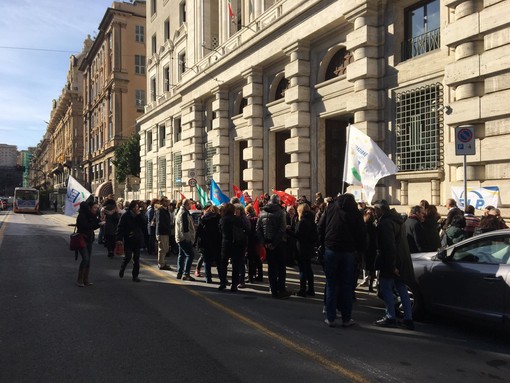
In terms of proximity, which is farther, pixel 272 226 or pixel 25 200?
pixel 25 200

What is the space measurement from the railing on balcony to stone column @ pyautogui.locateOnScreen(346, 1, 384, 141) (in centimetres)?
83

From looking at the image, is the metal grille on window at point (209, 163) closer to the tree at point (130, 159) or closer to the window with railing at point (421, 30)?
the window with railing at point (421, 30)

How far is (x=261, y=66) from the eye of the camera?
19.8 meters

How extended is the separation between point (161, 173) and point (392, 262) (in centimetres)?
2767

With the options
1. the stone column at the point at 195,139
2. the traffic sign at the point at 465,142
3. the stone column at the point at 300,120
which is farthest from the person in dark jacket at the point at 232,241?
the stone column at the point at 195,139

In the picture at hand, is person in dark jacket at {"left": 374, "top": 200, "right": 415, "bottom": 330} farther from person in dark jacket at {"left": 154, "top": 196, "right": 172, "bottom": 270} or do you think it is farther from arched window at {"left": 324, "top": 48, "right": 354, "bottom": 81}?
arched window at {"left": 324, "top": 48, "right": 354, "bottom": 81}

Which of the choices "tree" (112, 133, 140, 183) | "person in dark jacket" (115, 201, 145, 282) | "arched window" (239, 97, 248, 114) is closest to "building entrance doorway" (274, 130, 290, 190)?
"arched window" (239, 97, 248, 114)

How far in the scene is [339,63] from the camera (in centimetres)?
1625

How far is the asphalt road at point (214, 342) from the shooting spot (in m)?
4.54

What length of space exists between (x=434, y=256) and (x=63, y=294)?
6132 millimetres

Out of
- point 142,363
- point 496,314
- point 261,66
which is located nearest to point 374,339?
point 496,314

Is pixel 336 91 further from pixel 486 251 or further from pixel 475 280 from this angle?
pixel 475 280

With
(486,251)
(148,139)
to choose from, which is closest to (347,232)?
(486,251)

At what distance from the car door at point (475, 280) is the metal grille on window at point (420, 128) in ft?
20.2
